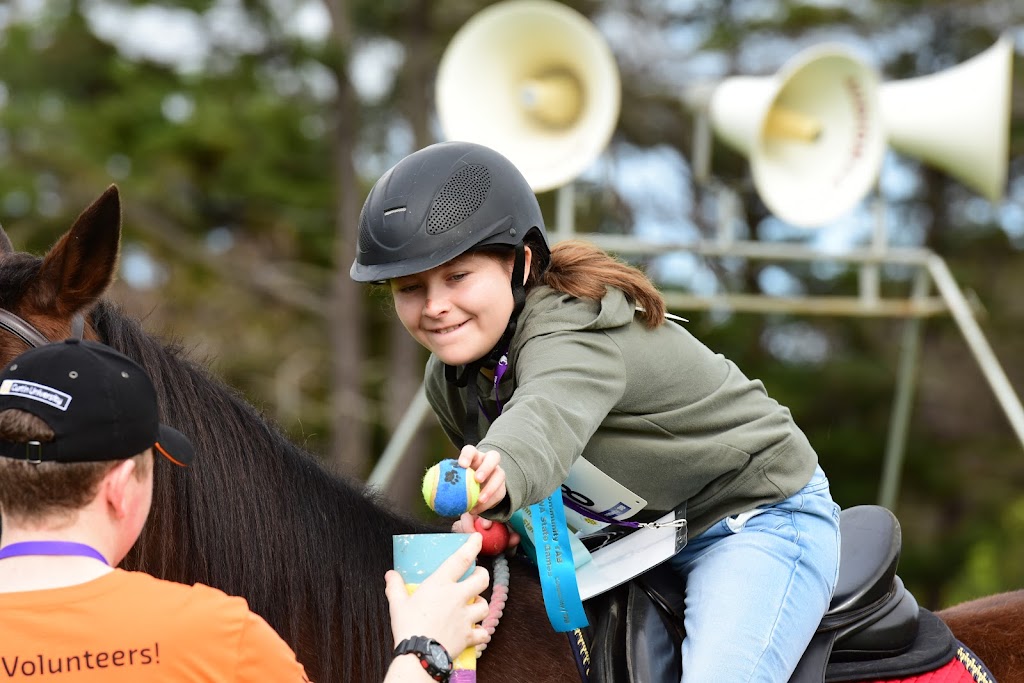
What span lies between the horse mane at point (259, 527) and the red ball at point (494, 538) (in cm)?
22

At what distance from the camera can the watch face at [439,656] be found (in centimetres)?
185

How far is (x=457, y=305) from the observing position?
93.2 inches

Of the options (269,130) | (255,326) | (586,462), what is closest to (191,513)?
(586,462)

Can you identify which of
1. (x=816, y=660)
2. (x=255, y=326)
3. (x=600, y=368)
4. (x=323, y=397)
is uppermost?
(x=600, y=368)

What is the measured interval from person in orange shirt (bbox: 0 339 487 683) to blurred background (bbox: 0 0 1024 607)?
1145cm

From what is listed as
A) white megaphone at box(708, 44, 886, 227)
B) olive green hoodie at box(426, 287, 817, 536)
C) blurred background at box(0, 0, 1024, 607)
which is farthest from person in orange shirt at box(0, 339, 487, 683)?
blurred background at box(0, 0, 1024, 607)

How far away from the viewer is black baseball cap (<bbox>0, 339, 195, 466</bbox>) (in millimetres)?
1623

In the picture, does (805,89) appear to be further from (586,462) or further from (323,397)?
(323,397)

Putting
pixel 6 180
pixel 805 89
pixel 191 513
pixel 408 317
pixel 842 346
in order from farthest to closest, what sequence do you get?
pixel 842 346, pixel 6 180, pixel 805 89, pixel 408 317, pixel 191 513

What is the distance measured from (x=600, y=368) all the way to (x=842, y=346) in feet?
48.6

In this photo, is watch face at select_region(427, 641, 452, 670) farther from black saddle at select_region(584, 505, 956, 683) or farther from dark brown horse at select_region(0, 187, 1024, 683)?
black saddle at select_region(584, 505, 956, 683)

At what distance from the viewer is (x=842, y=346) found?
16344 millimetres

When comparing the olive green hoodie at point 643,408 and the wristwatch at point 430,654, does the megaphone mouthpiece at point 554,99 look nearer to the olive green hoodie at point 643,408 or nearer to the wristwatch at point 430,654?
the olive green hoodie at point 643,408

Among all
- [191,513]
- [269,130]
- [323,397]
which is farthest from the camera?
[323,397]
